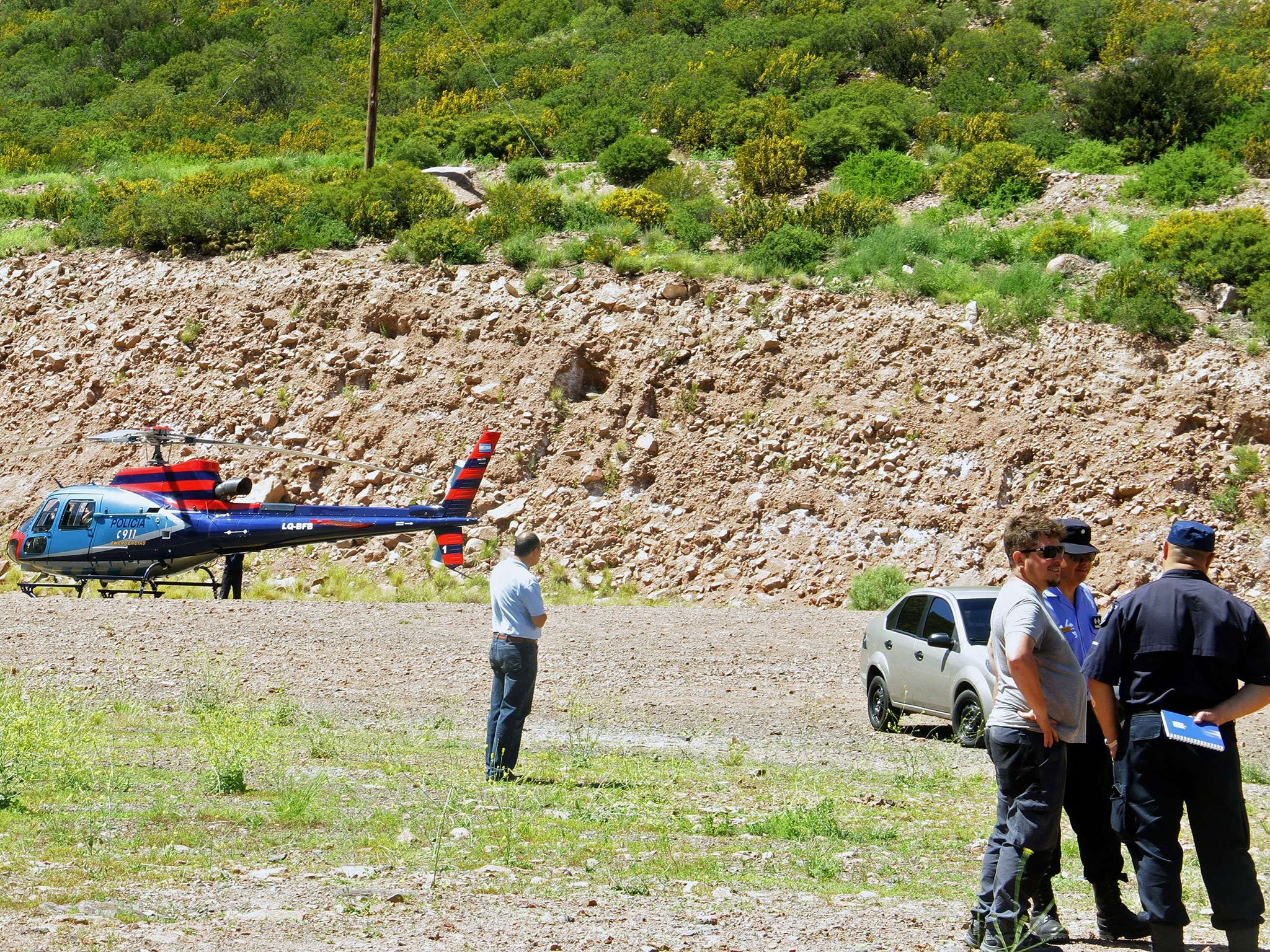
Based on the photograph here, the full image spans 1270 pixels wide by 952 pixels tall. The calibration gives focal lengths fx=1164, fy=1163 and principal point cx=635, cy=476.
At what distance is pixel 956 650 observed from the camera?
10789mm

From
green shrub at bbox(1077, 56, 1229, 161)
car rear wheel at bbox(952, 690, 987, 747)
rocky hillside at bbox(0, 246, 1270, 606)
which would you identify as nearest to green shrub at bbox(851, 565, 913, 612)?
rocky hillside at bbox(0, 246, 1270, 606)

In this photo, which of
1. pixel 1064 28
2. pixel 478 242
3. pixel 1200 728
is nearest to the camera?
pixel 1200 728

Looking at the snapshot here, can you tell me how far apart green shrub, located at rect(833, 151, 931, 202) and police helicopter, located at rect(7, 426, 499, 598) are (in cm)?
1367

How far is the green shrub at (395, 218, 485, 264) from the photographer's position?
93.1ft

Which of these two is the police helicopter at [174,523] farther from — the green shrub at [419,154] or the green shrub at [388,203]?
the green shrub at [419,154]

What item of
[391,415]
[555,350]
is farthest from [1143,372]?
[391,415]

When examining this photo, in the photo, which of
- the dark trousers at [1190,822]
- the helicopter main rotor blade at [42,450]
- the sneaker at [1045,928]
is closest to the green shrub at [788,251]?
the helicopter main rotor blade at [42,450]

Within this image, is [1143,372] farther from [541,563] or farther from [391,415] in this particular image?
[391,415]

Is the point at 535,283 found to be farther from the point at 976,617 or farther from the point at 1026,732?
the point at 1026,732

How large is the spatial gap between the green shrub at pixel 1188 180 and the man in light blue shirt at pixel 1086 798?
23.3m

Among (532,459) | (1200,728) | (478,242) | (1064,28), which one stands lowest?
(532,459)

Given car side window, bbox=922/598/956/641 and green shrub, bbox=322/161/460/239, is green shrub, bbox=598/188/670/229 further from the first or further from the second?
car side window, bbox=922/598/956/641

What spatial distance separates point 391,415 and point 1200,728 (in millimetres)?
22821

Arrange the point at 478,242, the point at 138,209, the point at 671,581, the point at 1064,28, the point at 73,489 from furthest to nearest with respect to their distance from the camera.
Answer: the point at 1064,28
the point at 138,209
the point at 478,242
the point at 671,581
the point at 73,489
